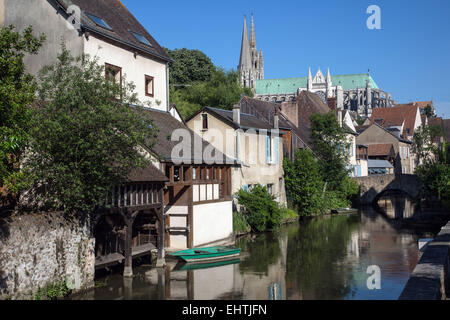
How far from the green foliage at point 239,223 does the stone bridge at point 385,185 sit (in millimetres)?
20722

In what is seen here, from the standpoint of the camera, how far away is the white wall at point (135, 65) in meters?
19.8

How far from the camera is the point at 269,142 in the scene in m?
31.5

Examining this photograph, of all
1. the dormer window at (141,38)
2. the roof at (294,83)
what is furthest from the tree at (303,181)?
the roof at (294,83)

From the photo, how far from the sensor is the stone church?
134625 mm

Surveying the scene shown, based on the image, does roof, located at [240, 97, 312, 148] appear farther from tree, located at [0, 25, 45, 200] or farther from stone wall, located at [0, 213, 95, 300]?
tree, located at [0, 25, 45, 200]

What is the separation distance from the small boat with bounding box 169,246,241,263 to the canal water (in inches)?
14.3

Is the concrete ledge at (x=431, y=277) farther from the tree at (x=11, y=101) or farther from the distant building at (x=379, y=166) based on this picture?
the distant building at (x=379, y=166)

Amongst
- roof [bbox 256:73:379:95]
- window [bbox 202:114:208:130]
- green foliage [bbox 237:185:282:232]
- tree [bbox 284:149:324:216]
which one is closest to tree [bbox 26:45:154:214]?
green foliage [bbox 237:185:282:232]

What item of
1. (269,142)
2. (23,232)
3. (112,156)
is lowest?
(23,232)

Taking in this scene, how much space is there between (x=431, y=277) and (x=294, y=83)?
454 feet

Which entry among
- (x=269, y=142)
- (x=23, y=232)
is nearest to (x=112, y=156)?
(x=23, y=232)

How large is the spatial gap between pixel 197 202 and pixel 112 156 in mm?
7824
